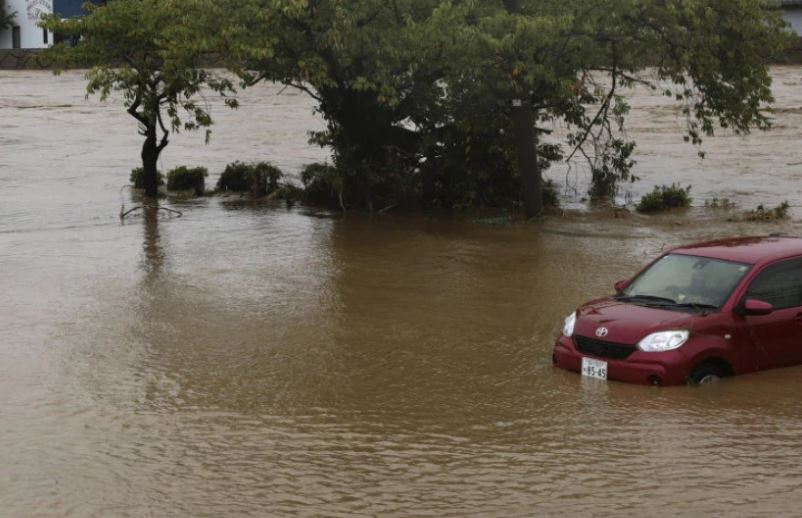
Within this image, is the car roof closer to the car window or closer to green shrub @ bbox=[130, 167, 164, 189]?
the car window

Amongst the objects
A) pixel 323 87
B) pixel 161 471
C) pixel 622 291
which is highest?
pixel 323 87

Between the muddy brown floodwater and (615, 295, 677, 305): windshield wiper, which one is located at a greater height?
(615, 295, 677, 305): windshield wiper

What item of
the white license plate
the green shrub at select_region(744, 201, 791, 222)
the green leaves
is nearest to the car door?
the white license plate

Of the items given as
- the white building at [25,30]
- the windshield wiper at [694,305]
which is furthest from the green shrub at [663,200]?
the white building at [25,30]

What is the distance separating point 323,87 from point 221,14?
2.80 meters

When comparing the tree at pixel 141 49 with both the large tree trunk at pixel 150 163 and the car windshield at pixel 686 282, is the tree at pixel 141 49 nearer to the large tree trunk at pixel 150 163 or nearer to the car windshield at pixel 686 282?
the large tree trunk at pixel 150 163

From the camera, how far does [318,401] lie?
37.9 feet

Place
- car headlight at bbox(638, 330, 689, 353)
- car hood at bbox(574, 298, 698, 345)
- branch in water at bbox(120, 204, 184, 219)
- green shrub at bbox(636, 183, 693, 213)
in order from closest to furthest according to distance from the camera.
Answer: car headlight at bbox(638, 330, 689, 353) → car hood at bbox(574, 298, 698, 345) → branch in water at bbox(120, 204, 184, 219) → green shrub at bbox(636, 183, 693, 213)

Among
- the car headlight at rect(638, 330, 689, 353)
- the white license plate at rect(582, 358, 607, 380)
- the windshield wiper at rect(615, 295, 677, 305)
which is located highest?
the windshield wiper at rect(615, 295, 677, 305)

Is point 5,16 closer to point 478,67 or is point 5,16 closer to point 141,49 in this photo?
point 141,49

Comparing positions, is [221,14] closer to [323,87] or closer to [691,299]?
[323,87]

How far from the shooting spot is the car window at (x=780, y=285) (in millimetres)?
11969

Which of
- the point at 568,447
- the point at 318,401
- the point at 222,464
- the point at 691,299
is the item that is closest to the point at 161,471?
the point at 222,464

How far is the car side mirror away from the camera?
11555 mm
